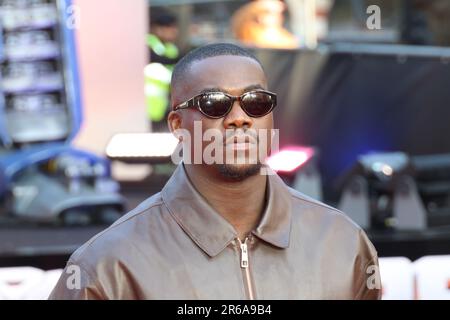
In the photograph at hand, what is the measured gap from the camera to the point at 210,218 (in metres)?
1.86

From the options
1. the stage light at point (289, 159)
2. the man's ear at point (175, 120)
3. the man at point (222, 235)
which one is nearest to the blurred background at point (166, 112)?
the stage light at point (289, 159)

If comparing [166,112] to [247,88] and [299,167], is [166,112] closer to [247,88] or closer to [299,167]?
[299,167]

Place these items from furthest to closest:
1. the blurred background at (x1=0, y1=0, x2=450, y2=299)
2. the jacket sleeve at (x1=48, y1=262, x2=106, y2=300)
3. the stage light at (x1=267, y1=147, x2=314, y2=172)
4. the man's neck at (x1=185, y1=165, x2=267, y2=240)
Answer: the stage light at (x1=267, y1=147, x2=314, y2=172)
the blurred background at (x1=0, y1=0, x2=450, y2=299)
the man's neck at (x1=185, y1=165, x2=267, y2=240)
the jacket sleeve at (x1=48, y1=262, x2=106, y2=300)

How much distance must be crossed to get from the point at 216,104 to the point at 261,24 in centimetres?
261

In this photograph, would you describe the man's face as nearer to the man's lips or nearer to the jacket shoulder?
the man's lips

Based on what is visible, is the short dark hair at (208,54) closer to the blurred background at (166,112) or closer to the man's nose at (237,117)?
the man's nose at (237,117)

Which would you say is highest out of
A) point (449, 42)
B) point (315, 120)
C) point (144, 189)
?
point (449, 42)

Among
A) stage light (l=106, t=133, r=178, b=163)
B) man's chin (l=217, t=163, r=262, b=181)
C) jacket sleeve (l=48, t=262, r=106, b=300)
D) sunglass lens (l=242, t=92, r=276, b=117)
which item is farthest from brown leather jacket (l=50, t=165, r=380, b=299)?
stage light (l=106, t=133, r=178, b=163)

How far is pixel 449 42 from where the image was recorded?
4.54 m

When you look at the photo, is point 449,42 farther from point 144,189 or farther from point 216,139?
point 216,139

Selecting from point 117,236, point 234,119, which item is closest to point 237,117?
point 234,119

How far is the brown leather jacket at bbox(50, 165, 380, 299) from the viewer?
177 cm
